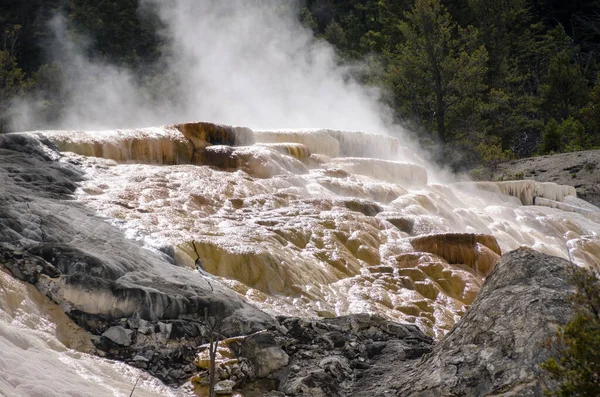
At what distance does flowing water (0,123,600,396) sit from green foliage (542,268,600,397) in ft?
5.09

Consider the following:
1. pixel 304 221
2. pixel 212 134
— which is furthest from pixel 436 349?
pixel 212 134

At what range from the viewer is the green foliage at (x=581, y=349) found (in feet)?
9.10

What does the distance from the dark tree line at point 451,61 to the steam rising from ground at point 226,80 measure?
84cm

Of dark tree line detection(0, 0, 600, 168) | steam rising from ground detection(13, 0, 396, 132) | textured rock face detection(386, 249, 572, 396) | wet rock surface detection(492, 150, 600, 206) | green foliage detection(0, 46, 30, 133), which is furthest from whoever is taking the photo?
steam rising from ground detection(13, 0, 396, 132)

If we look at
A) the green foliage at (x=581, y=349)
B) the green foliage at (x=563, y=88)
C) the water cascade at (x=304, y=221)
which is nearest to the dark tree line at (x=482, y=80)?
the green foliage at (x=563, y=88)

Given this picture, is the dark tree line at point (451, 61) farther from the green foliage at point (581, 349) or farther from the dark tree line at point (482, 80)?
the green foliage at point (581, 349)

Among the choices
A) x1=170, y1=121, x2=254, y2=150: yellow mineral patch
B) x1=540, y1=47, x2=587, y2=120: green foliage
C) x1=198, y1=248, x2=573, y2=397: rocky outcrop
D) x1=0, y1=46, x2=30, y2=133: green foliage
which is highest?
x1=540, y1=47, x2=587, y2=120: green foliage

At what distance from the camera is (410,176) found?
1583 centimetres

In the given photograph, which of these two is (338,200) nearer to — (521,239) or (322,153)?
(521,239)

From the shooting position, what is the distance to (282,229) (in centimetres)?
909

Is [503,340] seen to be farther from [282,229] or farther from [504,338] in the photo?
[282,229]

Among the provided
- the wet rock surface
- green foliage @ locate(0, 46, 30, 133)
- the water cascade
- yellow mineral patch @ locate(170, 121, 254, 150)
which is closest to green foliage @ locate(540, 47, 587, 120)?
the wet rock surface

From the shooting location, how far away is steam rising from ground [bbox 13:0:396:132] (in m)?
27.7

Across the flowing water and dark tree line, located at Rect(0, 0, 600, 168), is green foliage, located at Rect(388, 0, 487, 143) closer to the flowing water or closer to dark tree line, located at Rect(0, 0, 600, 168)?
dark tree line, located at Rect(0, 0, 600, 168)
